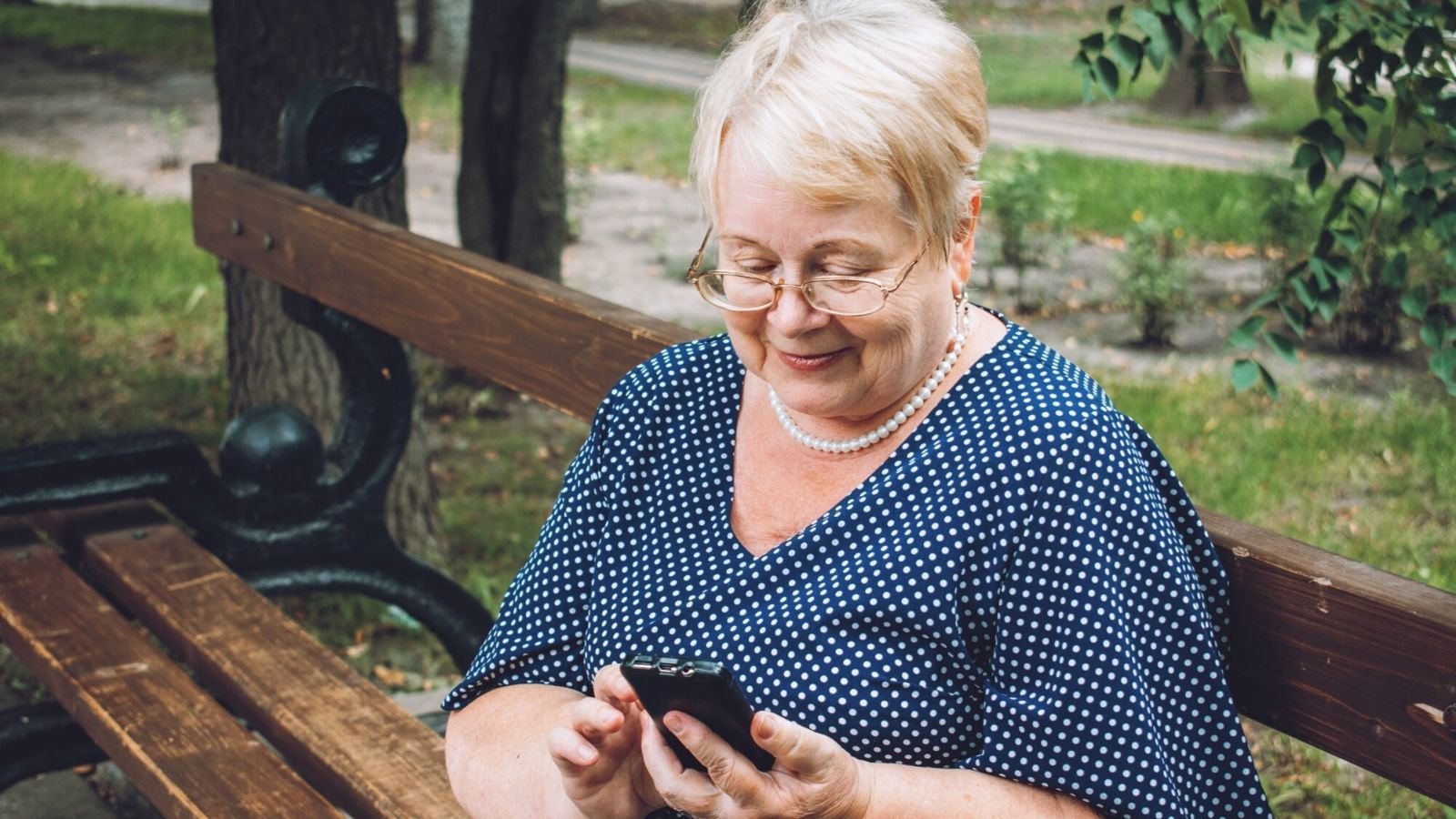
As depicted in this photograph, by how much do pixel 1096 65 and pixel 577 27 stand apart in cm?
2090

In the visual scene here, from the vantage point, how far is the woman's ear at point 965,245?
6.18ft

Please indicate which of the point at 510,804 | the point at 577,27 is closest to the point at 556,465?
the point at 510,804

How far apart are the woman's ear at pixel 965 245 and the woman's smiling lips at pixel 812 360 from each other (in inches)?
6.6

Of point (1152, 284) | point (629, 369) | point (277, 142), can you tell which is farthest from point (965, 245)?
point (1152, 284)

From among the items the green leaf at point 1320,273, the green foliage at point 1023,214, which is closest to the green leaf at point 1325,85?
the green leaf at point 1320,273

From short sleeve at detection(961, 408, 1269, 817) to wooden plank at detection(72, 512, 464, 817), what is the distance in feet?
3.10

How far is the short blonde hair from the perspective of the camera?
1.74 m

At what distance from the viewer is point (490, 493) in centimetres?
580

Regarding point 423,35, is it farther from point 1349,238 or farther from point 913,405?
point 913,405

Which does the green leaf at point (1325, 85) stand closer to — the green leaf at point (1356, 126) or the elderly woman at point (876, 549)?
the green leaf at point (1356, 126)

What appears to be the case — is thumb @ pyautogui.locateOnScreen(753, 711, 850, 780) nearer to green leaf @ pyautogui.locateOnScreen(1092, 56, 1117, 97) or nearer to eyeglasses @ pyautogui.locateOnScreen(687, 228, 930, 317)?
eyeglasses @ pyautogui.locateOnScreen(687, 228, 930, 317)

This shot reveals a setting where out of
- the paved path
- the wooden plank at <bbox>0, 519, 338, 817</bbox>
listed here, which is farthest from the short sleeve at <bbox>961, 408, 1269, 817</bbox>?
the paved path

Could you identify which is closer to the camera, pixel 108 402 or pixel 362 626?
pixel 362 626

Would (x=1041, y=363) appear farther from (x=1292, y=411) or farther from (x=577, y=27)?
(x=577, y=27)
